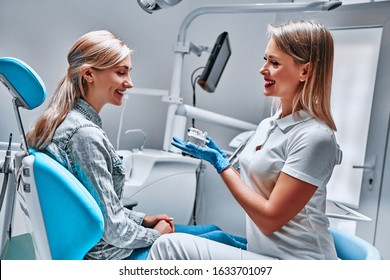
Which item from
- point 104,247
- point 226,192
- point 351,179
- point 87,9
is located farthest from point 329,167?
point 87,9

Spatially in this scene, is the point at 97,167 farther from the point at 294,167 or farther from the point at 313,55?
the point at 313,55

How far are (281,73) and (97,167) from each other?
53 cm

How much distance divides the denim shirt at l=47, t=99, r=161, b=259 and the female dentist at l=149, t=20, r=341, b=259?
100 mm

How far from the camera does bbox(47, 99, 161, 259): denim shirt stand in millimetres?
854

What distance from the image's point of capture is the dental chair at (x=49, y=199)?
77 centimetres

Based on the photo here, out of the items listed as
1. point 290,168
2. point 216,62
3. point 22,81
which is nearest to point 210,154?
point 290,168

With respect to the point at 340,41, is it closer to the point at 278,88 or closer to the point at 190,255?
the point at 278,88

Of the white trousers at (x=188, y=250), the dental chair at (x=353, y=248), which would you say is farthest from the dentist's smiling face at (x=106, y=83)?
the dental chair at (x=353, y=248)

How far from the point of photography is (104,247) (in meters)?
0.93

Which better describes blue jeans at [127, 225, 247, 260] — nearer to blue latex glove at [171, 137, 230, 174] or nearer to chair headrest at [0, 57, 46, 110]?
blue latex glove at [171, 137, 230, 174]

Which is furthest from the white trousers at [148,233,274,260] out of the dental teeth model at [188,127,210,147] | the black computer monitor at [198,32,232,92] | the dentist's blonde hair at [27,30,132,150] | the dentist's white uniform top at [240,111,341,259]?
the black computer monitor at [198,32,232,92]

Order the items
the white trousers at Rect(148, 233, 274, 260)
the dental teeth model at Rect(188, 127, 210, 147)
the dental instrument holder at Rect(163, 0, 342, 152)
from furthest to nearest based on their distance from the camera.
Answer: the dental instrument holder at Rect(163, 0, 342, 152), the dental teeth model at Rect(188, 127, 210, 147), the white trousers at Rect(148, 233, 274, 260)

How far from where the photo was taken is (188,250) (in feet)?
2.90
